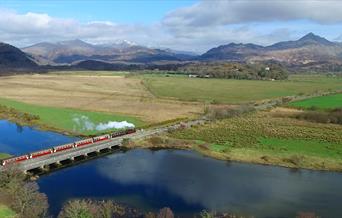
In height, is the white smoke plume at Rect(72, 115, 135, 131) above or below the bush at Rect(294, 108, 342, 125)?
below

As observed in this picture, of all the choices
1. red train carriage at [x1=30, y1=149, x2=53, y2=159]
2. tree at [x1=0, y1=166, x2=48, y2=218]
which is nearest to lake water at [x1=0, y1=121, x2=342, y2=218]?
tree at [x1=0, y1=166, x2=48, y2=218]

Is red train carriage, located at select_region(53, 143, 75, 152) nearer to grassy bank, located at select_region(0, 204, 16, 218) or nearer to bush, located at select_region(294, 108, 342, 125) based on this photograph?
grassy bank, located at select_region(0, 204, 16, 218)

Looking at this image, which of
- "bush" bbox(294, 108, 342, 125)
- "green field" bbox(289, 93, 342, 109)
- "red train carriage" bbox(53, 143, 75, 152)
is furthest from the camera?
"green field" bbox(289, 93, 342, 109)

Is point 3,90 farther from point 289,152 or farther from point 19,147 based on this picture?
point 289,152

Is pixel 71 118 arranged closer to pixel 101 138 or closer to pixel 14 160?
pixel 101 138

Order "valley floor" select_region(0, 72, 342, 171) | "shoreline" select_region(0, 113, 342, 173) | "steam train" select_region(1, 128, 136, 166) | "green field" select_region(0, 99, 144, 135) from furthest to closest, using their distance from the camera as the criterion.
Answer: "green field" select_region(0, 99, 144, 135), "valley floor" select_region(0, 72, 342, 171), "shoreline" select_region(0, 113, 342, 173), "steam train" select_region(1, 128, 136, 166)

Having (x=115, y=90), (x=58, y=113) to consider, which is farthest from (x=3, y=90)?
(x=58, y=113)

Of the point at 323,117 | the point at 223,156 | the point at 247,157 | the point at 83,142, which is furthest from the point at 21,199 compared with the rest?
the point at 323,117
